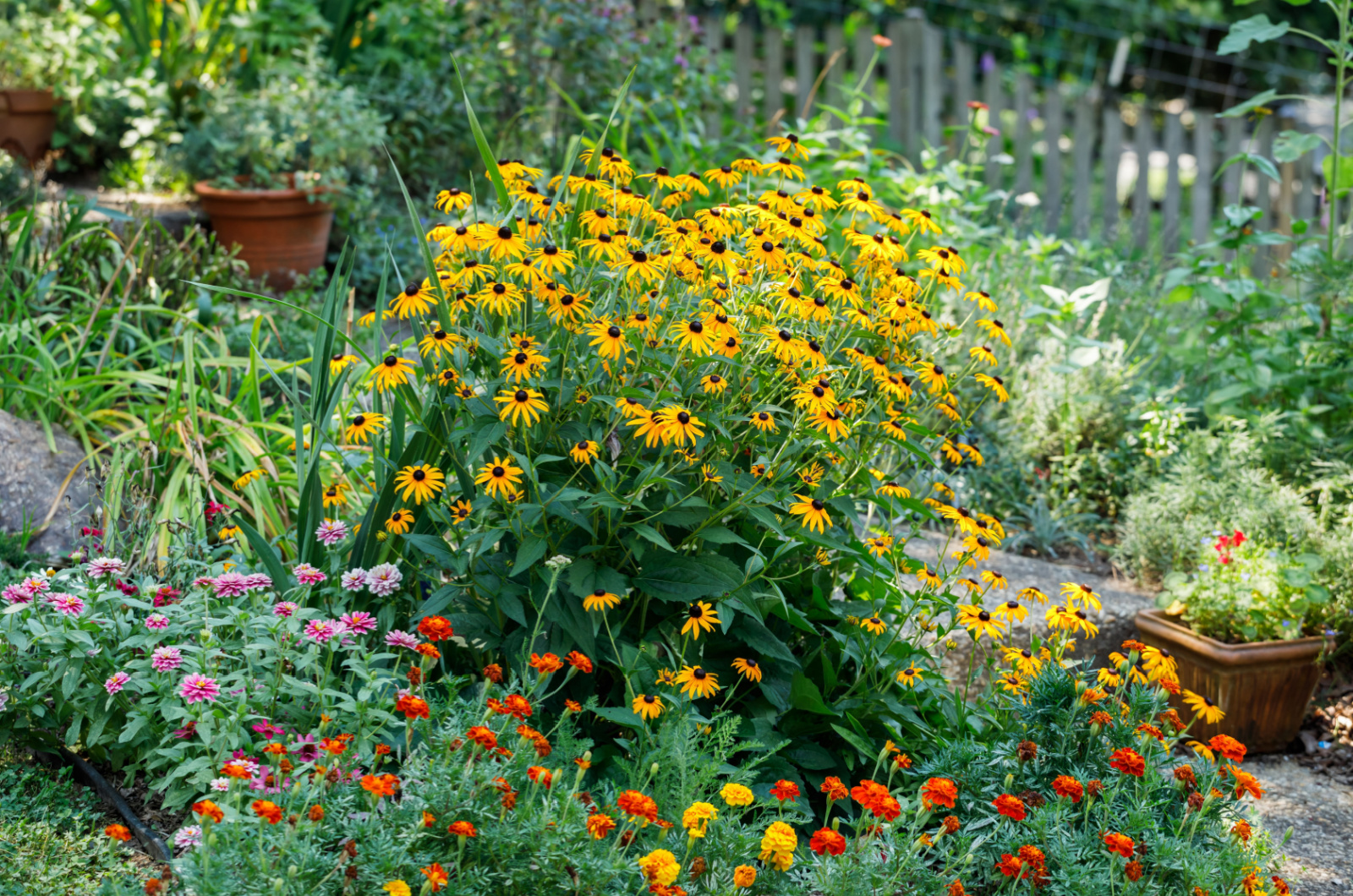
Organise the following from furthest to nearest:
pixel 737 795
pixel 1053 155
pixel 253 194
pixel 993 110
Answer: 1. pixel 1053 155
2. pixel 993 110
3. pixel 253 194
4. pixel 737 795

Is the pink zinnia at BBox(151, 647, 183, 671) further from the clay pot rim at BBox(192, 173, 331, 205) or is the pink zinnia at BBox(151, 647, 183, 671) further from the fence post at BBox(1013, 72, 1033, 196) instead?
the fence post at BBox(1013, 72, 1033, 196)

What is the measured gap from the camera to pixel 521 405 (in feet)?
6.15

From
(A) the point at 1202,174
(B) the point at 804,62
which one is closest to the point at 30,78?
(B) the point at 804,62

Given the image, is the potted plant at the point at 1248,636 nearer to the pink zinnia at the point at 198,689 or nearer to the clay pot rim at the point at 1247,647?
the clay pot rim at the point at 1247,647

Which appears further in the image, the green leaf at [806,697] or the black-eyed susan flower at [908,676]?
the black-eyed susan flower at [908,676]

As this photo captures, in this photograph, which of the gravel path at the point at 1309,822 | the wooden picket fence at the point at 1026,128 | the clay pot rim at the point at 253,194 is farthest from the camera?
the wooden picket fence at the point at 1026,128

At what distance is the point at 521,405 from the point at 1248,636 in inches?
89.4

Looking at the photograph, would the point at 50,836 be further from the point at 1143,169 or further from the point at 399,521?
the point at 1143,169

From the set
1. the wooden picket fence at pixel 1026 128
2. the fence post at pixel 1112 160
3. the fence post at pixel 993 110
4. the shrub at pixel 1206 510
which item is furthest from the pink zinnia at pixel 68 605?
the fence post at pixel 1112 160

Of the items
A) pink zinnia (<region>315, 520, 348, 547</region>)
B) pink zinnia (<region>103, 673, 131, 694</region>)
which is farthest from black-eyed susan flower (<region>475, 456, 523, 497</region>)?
pink zinnia (<region>103, 673, 131, 694</region>)

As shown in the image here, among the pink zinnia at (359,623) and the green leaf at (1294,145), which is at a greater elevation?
the green leaf at (1294,145)

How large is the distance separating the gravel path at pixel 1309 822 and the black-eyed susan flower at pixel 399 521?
1860 millimetres

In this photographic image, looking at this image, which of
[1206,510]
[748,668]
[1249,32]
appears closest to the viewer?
[748,668]

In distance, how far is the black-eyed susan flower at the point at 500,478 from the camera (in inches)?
75.9
